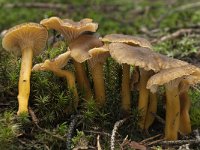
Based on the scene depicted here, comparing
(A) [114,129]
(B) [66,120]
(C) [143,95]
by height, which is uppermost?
(C) [143,95]

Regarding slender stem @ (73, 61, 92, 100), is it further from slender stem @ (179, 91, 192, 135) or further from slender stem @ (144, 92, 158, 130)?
slender stem @ (179, 91, 192, 135)

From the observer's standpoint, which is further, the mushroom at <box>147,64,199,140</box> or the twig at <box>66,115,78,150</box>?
the mushroom at <box>147,64,199,140</box>

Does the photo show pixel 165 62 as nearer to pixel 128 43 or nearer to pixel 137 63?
pixel 137 63

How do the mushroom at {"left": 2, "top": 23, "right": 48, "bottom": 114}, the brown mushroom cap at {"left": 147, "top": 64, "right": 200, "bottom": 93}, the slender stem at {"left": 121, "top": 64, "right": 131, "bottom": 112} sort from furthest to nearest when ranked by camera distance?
the slender stem at {"left": 121, "top": 64, "right": 131, "bottom": 112} → the mushroom at {"left": 2, "top": 23, "right": 48, "bottom": 114} → the brown mushroom cap at {"left": 147, "top": 64, "right": 200, "bottom": 93}

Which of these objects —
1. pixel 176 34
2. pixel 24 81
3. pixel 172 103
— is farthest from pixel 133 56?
pixel 176 34

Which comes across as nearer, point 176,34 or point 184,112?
point 184,112

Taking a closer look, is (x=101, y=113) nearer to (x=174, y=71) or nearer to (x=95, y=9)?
(x=174, y=71)

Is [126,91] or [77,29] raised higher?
[77,29]

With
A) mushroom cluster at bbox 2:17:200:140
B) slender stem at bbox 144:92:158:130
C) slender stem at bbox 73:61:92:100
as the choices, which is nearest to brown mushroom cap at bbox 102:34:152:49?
mushroom cluster at bbox 2:17:200:140
